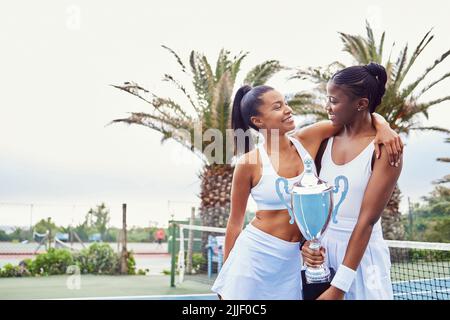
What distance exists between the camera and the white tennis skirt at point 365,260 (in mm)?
1883

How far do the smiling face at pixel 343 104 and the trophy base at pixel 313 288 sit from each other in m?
0.54

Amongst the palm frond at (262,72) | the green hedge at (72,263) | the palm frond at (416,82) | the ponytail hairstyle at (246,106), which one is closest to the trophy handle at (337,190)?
the ponytail hairstyle at (246,106)

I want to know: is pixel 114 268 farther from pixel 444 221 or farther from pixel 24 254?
pixel 444 221

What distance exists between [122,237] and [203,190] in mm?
1989

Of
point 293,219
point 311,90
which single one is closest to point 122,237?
point 311,90

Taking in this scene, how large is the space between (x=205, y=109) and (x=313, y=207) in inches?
154

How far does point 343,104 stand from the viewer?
192 centimetres

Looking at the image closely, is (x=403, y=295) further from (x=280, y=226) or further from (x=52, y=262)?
(x=52, y=262)

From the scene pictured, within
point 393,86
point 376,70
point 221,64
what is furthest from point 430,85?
point 376,70

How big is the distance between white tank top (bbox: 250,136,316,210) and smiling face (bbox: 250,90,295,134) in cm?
5

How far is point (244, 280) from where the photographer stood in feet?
6.80

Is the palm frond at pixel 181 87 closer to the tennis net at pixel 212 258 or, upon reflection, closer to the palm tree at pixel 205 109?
the palm tree at pixel 205 109

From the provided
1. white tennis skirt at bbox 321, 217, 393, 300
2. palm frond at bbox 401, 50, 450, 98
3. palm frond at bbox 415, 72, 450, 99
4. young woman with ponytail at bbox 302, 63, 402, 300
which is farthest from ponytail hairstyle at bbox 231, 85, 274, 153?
palm frond at bbox 415, 72, 450, 99

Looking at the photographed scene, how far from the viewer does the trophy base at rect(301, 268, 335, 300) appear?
1.92 m
